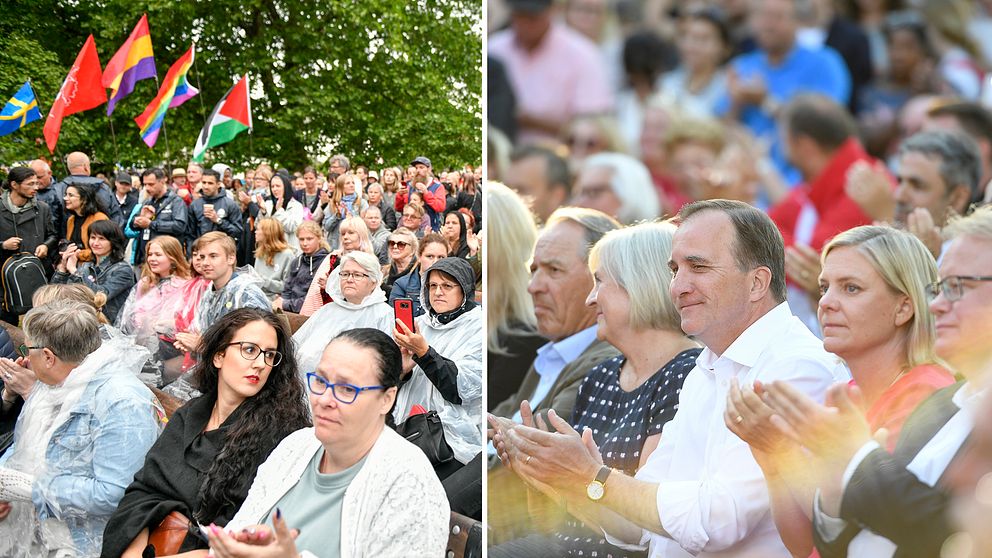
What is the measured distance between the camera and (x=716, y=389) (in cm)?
214

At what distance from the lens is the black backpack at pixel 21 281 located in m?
6.15

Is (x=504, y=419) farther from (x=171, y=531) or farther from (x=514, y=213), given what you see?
(x=171, y=531)

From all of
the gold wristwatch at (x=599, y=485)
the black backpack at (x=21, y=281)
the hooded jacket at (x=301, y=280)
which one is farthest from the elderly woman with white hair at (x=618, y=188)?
the black backpack at (x=21, y=281)

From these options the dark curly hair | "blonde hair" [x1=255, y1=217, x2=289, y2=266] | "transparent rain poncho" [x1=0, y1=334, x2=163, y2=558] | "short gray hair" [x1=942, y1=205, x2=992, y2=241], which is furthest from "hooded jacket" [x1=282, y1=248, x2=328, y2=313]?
"short gray hair" [x1=942, y1=205, x2=992, y2=241]

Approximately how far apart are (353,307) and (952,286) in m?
2.73

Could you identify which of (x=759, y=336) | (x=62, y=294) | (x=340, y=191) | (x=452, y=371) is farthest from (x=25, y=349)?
(x=340, y=191)

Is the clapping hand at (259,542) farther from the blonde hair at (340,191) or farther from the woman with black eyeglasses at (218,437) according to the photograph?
the blonde hair at (340,191)

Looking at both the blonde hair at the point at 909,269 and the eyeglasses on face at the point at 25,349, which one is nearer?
the blonde hair at the point at 909,269

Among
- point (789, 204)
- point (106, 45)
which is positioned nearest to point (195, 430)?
point (789, 204)

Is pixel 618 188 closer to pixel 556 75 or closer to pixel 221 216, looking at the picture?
pixel 556 75

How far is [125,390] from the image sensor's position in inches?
115

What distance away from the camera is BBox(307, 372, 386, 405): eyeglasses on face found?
7.57 feet

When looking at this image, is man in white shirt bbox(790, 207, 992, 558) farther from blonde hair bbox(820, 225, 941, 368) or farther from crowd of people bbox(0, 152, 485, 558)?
crowd of people bbox(0, 152, 485, 558)

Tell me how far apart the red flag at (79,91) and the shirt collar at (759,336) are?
8422mm
